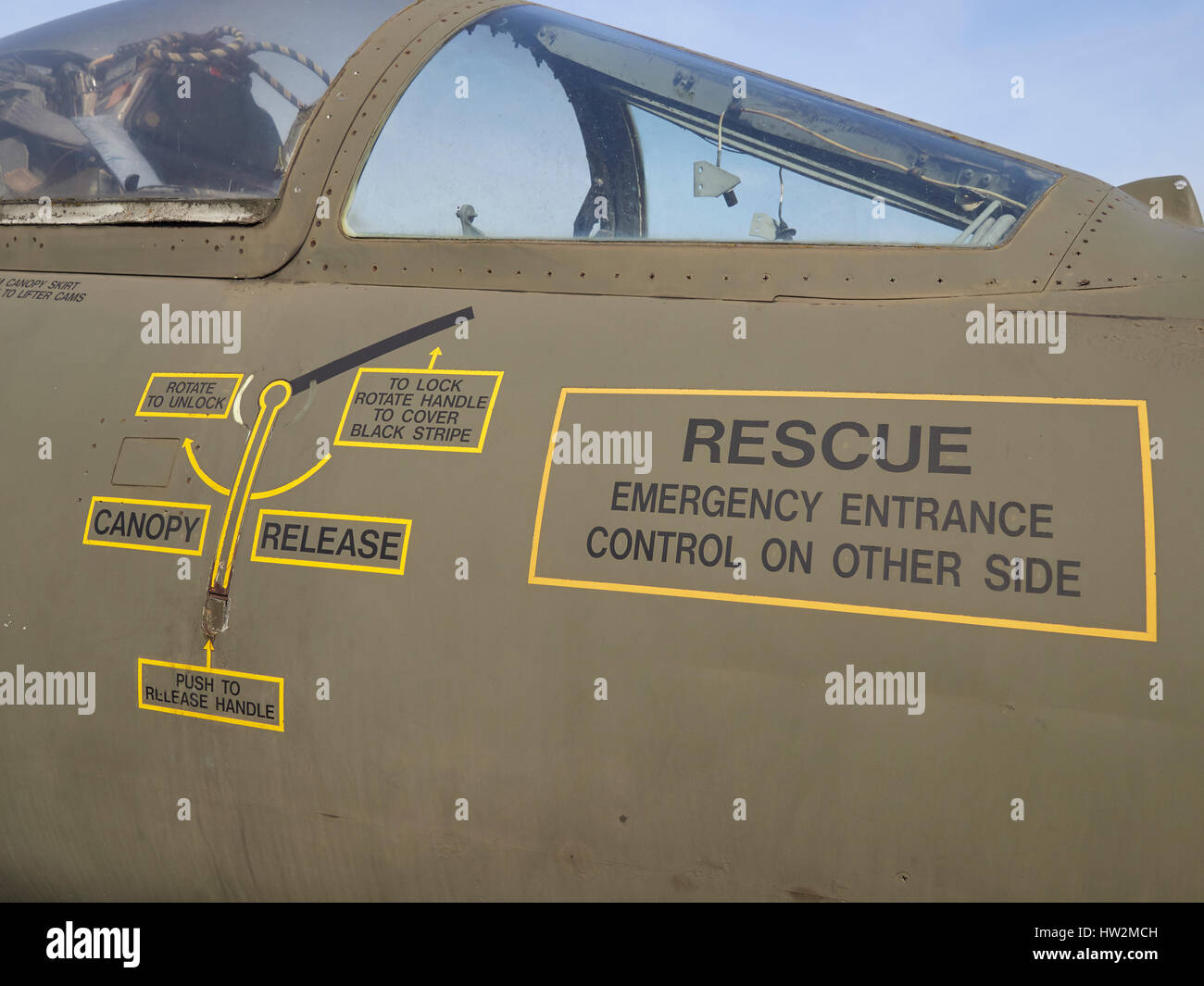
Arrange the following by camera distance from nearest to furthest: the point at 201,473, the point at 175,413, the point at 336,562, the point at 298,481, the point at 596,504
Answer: the point at 596,504 → the point at 336,562 → the point at 298,481 → the point at 201,473 → the point at 175,413

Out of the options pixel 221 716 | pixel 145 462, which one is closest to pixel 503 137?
pixel 145 462

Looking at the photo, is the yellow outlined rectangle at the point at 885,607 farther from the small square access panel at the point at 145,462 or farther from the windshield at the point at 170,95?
the windshield at the point at 170,95

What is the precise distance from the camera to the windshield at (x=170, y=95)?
9.68ft

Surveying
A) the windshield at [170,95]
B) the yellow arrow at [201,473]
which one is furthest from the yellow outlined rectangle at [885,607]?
the windshield at [170,95]

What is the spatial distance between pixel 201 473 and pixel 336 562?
18.6 inches

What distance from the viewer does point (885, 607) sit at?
5.45 feet

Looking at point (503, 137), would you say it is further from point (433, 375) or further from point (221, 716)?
point (221, 716)

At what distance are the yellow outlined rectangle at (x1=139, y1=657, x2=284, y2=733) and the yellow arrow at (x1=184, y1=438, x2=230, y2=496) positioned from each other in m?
0.39

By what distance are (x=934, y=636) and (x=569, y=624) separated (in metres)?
0.64

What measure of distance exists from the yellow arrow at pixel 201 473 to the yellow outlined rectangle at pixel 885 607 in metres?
0.80

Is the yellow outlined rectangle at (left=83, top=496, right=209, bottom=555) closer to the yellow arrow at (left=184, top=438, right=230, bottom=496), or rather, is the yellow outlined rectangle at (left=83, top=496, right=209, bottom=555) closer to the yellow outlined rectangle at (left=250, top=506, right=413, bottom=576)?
the yellow arrow at (left=184, top=438, right=230, bottom=496)

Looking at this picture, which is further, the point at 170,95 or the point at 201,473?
the point at 170,95

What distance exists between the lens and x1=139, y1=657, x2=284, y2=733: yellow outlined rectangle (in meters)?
2.07

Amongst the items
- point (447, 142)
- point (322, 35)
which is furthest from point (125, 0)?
point (447, 142)
